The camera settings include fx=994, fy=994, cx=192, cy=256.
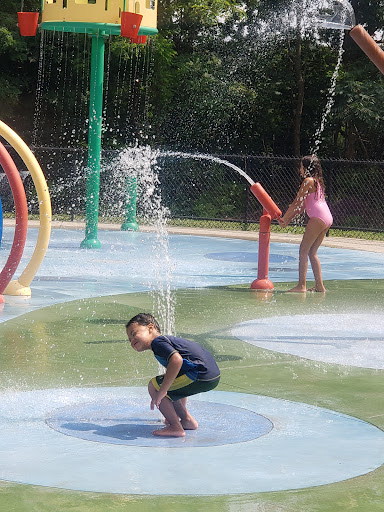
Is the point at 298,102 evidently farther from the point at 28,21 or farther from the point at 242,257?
the point at 28,21

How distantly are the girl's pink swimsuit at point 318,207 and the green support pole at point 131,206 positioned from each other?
8.94m

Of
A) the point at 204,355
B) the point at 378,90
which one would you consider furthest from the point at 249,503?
the point at 378,90

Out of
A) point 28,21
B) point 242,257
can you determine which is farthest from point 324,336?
point 28,21

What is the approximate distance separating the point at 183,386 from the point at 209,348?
9.34ft

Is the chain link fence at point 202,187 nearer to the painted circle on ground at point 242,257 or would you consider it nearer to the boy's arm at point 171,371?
the painted circle on ground at point 242,257

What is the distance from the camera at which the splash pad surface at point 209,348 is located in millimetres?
5113

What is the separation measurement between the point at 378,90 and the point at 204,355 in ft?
79.1

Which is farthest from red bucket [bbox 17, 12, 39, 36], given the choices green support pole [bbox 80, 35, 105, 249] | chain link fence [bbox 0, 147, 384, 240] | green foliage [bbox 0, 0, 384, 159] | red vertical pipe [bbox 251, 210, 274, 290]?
green foliage [bbox 0, 0, 384, 159]

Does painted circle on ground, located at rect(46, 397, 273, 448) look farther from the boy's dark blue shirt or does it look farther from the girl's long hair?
the girl's long hair

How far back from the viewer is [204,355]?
5.61 meters

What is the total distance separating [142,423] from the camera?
584cm

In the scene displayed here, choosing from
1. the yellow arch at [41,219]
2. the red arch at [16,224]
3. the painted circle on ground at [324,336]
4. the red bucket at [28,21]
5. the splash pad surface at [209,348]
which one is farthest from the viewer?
the red bucket at [28,21]

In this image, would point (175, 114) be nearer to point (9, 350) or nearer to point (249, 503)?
point (9, 350)

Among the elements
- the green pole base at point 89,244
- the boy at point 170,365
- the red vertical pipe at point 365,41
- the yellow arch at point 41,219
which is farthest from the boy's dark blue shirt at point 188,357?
the green pole base at point 89,244
